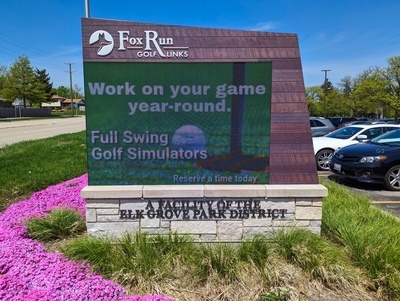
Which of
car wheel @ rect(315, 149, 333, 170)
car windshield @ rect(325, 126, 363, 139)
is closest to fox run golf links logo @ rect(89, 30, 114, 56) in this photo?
car wheel @ rect(315, 149, 333, 170)

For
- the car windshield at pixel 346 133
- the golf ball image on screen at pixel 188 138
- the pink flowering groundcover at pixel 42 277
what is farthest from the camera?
the car windshield at pixel 346 133

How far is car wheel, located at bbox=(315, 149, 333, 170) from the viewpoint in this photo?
965 cm

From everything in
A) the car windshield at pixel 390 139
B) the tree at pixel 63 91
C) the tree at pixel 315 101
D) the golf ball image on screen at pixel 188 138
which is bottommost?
the car windshield at pixel 390 139

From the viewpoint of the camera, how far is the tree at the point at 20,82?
168ft

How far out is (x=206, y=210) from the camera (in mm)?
3625

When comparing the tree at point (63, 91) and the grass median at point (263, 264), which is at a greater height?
the tree at point (63, 91)

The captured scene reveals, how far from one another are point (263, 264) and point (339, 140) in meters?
7.93

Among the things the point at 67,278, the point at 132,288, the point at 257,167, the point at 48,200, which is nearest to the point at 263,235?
the point at 257,167

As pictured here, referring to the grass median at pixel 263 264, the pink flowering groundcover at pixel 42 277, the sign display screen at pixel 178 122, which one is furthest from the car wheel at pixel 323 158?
the pink flowering groundcover at pixel 42 277

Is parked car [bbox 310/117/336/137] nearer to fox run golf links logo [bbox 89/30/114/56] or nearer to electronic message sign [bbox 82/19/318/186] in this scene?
electronic message sign [bbox 82/19/318/186]

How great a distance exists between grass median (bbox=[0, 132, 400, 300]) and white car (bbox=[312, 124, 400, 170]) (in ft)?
20.0

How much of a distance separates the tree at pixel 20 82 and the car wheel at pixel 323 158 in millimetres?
54198

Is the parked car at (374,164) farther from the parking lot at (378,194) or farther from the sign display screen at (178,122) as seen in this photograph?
Answer: the sign display screen at (178,122)

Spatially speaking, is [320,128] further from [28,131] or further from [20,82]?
[20,82]
